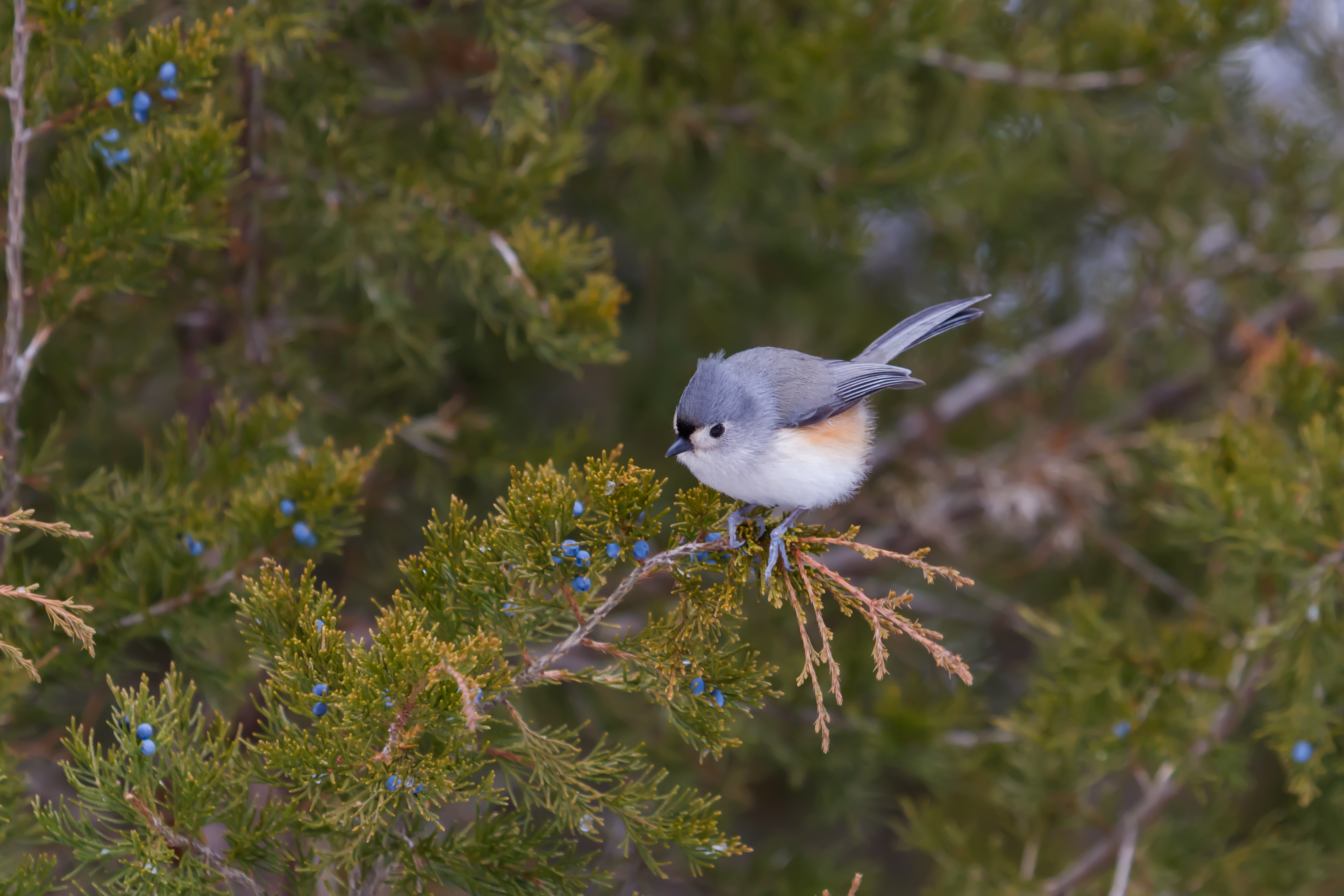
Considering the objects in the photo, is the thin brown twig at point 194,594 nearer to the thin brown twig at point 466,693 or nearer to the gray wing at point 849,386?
the thin brown twig at point 466,693

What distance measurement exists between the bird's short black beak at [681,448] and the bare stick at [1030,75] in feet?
6.04

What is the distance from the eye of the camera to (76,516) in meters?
2.30

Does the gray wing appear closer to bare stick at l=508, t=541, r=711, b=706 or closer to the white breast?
the white breast

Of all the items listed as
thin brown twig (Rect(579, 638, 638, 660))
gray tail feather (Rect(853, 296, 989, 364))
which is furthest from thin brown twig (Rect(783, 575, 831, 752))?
gray tail feather (Rect(853, 296, 989, 364))

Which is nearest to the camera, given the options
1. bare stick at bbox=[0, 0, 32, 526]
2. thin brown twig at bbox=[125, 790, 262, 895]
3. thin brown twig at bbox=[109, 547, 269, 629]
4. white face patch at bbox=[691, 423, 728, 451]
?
thin brown twig at bbox=[125, 790, 262, 895]

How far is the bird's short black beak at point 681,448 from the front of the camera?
7.26 ft

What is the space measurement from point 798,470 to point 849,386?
1.39 feet

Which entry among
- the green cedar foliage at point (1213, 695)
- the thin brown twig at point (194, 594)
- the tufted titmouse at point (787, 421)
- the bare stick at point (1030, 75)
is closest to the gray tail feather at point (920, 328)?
the tufted titmouse at point (787, 421)

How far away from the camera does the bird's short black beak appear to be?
221 cm

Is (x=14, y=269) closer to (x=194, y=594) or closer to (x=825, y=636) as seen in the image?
(x=194, y=594)

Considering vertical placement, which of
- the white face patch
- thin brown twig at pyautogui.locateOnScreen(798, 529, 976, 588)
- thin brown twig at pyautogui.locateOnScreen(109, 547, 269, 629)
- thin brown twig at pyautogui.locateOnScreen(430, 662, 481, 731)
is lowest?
thin brown twig at pyautogui.locateOnScreen(109, 547, 269, 629)

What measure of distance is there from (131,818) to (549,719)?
199 centimetres

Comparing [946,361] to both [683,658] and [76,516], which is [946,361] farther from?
[76,516]

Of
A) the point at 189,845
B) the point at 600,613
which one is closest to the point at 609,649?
the point at 600,613
